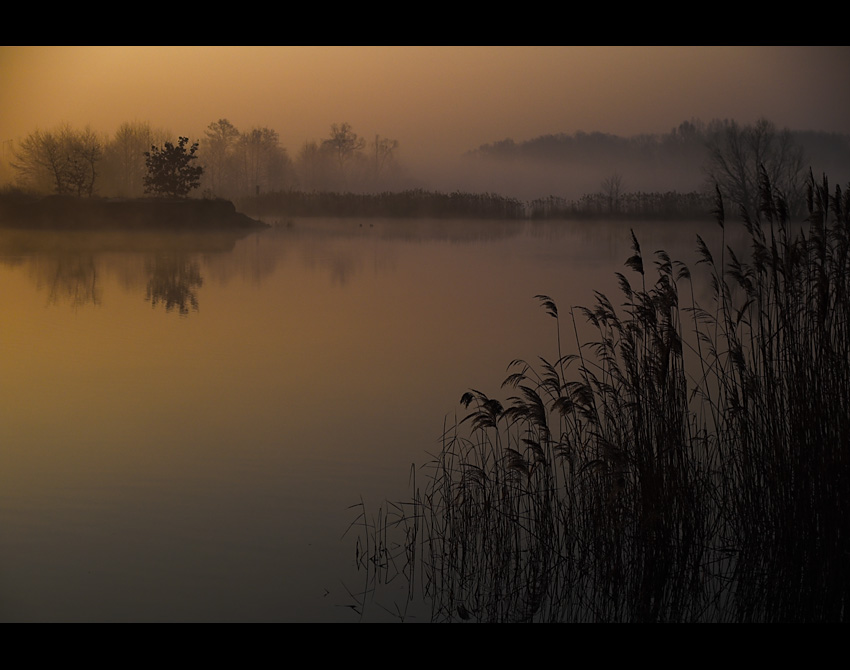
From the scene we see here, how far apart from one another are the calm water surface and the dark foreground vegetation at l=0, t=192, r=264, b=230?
8.14 m

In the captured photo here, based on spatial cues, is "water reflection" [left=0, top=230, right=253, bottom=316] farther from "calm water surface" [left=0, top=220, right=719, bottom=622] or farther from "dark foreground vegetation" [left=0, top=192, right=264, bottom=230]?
"dark foreground vegetation" [left=0, top=192, right=264, bottom=230]

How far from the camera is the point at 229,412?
22.6ft

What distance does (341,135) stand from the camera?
20344 millimetres

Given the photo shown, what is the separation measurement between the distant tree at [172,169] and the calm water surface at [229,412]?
24.3ft

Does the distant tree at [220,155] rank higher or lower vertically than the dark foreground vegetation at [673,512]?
higher

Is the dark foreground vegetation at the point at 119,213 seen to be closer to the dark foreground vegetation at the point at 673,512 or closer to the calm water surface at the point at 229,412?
the calm water surface at the point at 229,412

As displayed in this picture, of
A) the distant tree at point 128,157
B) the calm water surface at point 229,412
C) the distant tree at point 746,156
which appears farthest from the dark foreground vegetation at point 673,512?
the distant tree at point 128,157

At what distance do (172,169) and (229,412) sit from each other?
1804cm

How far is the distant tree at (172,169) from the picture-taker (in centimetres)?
2316

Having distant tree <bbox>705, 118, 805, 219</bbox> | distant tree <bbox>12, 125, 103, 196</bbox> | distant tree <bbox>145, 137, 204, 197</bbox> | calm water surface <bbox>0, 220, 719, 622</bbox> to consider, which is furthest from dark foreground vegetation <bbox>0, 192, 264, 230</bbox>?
distant tree <bbox>705, 118, 805, 219</bbox>
